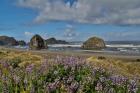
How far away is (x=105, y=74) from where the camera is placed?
7938 millimetres

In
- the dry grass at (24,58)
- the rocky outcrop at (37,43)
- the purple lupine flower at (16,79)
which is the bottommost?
the dry grass at (24,58)

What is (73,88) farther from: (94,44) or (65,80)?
(94,44)

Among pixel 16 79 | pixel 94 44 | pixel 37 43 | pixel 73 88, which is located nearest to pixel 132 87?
pixel 73 88

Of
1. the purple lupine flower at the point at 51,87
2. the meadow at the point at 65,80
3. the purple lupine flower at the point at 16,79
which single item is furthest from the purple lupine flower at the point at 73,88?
the purple lupine flower at the point at 16,79

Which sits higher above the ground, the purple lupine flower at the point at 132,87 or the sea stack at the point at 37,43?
the sea stack at the point at 37,43

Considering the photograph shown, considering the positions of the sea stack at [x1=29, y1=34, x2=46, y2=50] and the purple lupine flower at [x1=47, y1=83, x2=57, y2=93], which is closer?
the purple lupine flower at [x1=47, y1=83, x2=57, y2=93]

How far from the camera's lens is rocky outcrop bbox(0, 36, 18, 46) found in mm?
116062

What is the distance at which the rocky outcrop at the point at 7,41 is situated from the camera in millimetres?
116062

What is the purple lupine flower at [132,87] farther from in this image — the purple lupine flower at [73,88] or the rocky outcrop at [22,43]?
the rocky outcrop at [22,43]

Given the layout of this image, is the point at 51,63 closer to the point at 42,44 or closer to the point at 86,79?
the point at 86,79

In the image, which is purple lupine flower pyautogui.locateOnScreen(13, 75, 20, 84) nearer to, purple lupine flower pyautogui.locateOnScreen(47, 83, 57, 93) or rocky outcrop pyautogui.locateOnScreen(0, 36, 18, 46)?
purple lupine flower pyautogui.locateOnScreen(47, 83, 57, 93)

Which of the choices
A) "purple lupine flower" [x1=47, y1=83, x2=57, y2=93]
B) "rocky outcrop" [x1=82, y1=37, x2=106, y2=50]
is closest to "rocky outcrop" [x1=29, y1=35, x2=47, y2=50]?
"rocky outcrop" [x1=82, y1=37, x2=106, y2=50]

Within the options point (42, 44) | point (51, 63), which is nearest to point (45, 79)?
point (51, 63)

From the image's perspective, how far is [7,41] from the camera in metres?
124
